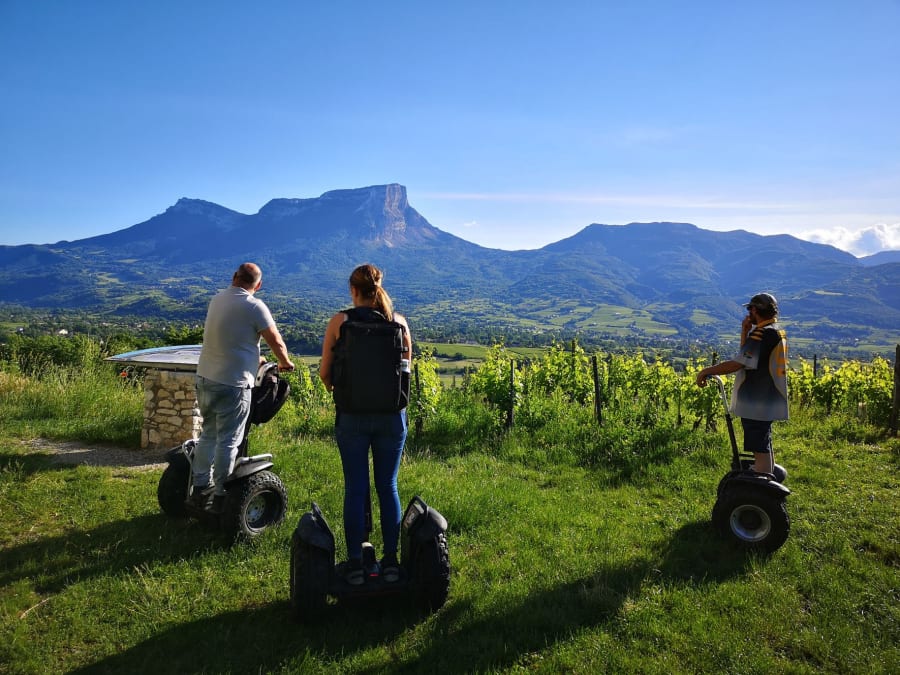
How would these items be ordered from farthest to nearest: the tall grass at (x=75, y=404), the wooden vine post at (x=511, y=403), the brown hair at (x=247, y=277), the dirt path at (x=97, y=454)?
1. the wooden vine post at (x=511, y=403)
2. the tall grass at (x=75, y=404)
3. the dirt path at (x=97, y=454)
4. the brown hair at (x=247, y=277)

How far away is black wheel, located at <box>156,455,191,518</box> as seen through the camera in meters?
4.67

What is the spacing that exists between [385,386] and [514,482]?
135 inches

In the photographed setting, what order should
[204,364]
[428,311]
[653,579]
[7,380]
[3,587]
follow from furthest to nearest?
[428,311] → [7,380] → [204,364] → [653,579] → [3,587]

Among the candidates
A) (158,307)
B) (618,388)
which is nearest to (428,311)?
(158,307)

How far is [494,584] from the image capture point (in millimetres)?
3729

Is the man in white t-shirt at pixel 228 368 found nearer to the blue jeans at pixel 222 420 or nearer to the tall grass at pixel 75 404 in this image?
the blue jeans at pixel 222 420

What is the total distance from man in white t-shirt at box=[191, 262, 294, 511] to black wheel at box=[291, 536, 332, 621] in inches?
56.3

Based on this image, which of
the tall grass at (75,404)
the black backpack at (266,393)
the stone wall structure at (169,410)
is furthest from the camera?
the tall grass at (75,404)

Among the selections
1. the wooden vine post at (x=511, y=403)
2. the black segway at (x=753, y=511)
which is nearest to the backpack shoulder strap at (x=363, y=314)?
the black segway at (x=753, y=511)

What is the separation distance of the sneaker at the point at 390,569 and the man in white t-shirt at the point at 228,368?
5.62 ft

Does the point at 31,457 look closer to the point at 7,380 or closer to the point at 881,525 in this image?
the point at 7,380

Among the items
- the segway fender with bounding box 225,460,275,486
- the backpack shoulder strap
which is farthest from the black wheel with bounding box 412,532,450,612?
the segway fender with bounding box 225,460,275,486

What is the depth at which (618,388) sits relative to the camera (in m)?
11.6

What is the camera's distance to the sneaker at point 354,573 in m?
→ 3.22
